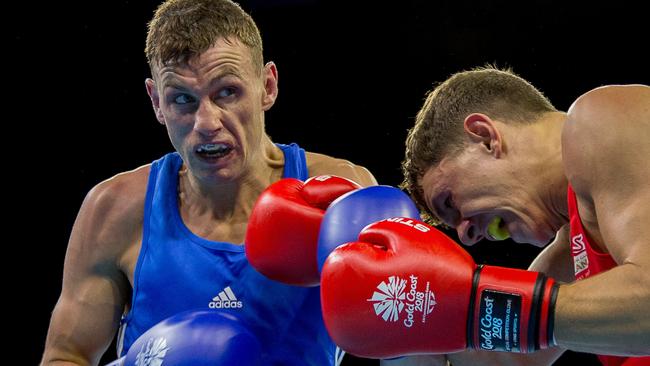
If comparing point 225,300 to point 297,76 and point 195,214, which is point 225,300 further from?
point 297,76

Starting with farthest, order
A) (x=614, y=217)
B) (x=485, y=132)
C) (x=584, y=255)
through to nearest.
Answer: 1. (x=485, y=132)
2. (x=584, y=255)
3. (x=614, y=217)

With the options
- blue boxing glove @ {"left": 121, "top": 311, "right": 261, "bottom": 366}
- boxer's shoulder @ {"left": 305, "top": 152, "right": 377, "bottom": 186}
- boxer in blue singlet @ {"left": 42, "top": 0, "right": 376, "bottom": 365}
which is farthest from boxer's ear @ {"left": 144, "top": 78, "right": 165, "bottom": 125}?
blue boxing glove @ {"left": 121, "top": 311, "right": 261, "bottom": 366}

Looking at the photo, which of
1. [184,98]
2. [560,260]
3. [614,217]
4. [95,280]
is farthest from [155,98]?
[614,217]

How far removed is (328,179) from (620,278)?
899 millimetres

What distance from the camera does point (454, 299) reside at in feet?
5.88

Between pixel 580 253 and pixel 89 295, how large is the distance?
1.45 m

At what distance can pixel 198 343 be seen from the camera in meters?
2.07

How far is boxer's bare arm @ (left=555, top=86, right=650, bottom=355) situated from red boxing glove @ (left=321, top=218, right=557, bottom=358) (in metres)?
0.07

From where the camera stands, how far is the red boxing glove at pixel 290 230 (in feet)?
7.39

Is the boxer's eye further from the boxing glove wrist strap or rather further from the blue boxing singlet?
the boxing glove wrist strap

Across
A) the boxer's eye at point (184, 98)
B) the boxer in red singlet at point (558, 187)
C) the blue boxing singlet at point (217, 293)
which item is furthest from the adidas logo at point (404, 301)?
the boxer's eye at point (184, 98)

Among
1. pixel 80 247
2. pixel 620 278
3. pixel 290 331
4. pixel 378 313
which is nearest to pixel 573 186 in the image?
pixel 620 278

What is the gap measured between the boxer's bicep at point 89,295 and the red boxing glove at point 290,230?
1.75 feet

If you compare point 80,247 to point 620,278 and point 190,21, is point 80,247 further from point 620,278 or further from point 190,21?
point 620,278
